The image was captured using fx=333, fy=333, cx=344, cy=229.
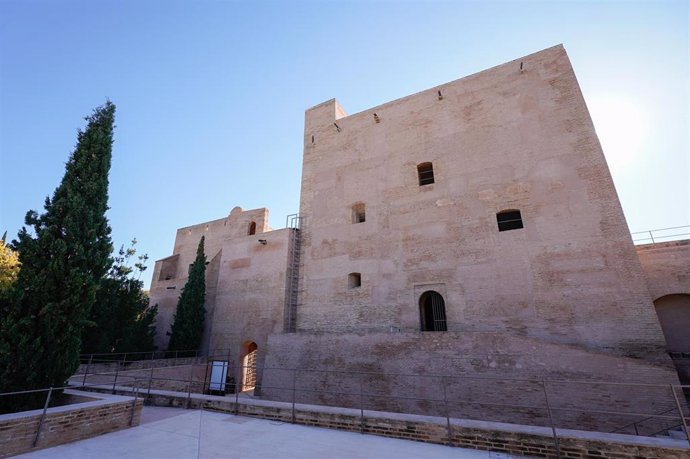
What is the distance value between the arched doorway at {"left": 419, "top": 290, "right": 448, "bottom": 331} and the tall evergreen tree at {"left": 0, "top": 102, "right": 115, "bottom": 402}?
30.2ft

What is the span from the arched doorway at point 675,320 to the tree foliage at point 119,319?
721 inches

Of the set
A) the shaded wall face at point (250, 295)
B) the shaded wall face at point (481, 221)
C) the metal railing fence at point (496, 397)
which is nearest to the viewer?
the metal railing fence at point (496, 397)

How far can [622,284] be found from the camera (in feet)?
29.5

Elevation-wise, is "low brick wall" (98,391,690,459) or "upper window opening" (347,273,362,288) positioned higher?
"upper window opening" (347,273,362,288)

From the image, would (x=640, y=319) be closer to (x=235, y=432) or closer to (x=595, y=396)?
(x=595, y=396)

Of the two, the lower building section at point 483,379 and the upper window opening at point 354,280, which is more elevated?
the upper window opening at point 354,280

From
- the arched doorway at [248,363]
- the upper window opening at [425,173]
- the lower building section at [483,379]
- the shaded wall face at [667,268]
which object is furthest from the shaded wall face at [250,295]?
the shaded wall face at [667,268]

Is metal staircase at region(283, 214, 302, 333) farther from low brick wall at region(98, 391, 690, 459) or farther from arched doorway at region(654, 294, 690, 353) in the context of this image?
arched doorway at region(654, 294, 690, 353)

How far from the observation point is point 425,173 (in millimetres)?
13523

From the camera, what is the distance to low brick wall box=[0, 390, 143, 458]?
4.24 meters

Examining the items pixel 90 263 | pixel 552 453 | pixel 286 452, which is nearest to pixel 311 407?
pixel 286 452

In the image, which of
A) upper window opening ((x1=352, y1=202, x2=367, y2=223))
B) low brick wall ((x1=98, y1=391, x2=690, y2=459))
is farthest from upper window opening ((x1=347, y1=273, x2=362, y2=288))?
low brick wall ((x1=98, y1=391, x2=690, y2=459))

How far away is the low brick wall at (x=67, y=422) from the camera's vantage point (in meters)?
4.24

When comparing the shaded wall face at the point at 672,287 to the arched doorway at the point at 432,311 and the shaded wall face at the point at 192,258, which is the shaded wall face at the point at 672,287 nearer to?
the arched doorway at the point at 432,311
